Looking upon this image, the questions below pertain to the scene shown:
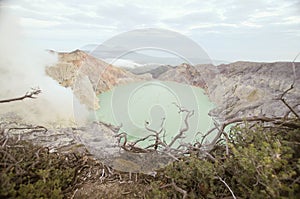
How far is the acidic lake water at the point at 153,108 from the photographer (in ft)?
3.57

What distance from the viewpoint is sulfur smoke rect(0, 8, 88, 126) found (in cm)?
151

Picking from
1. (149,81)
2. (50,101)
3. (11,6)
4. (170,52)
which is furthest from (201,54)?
(11,6)

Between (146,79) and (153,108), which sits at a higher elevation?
(146,79)

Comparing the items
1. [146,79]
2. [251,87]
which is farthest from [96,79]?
[251,87]

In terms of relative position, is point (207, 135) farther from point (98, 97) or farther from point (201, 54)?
point (98, 97)

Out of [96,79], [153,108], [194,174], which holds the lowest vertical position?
[194,174]

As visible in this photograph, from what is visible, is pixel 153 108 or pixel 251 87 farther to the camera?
pixel 251 87

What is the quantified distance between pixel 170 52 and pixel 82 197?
581 millimetres

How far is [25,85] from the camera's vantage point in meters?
1.55

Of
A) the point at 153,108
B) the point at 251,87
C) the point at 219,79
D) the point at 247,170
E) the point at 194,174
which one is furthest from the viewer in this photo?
the point at 251,87

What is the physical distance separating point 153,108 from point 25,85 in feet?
2.70

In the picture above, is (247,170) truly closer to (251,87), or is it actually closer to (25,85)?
(251,87)

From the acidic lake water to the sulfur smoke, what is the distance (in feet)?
1.57

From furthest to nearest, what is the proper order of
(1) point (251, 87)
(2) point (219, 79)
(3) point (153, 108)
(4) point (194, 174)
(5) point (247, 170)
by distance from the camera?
1. (1) point (251, 87)
2. (2) point (219, 79)
3. (3) point (153, 108)
4. (4) point (194, 174)
5. (5) point (247, 170)
